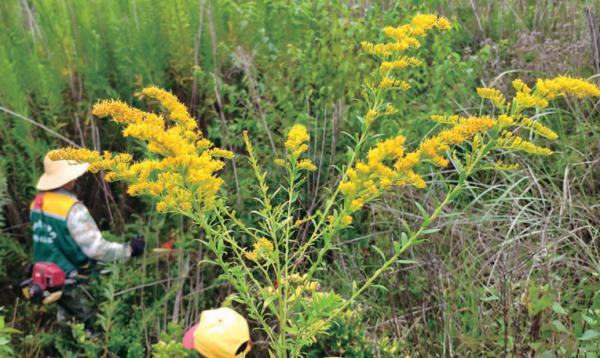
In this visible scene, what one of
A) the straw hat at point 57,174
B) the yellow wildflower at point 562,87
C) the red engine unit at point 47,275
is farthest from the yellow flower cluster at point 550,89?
the red engine unit at point 47,275

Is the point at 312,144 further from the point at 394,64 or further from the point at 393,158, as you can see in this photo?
the point at 393,158

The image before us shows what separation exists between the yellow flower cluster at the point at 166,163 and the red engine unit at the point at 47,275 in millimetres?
1504

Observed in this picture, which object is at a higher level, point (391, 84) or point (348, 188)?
point (391, 84)

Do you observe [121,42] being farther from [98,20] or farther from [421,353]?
[421,353]

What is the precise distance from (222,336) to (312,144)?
3.91 feet

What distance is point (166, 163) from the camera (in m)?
1.44

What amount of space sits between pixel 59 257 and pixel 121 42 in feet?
4.19

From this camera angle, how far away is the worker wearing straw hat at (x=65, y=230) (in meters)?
2.90

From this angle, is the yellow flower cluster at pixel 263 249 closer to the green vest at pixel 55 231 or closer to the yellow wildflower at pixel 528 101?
the yellow wildflower at pixel 528 101

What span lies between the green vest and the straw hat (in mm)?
55

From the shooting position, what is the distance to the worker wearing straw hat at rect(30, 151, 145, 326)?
2902 mm

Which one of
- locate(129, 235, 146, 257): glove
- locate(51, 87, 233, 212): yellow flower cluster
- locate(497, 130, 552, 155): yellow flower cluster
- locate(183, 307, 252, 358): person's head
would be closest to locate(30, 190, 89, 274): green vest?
locate(129, 235, 146, 257): glove

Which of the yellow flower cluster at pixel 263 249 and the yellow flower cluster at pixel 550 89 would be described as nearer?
the yellow flower cluster at pixel 550 89

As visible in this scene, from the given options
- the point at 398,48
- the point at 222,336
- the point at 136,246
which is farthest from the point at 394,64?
the point at 136,246
